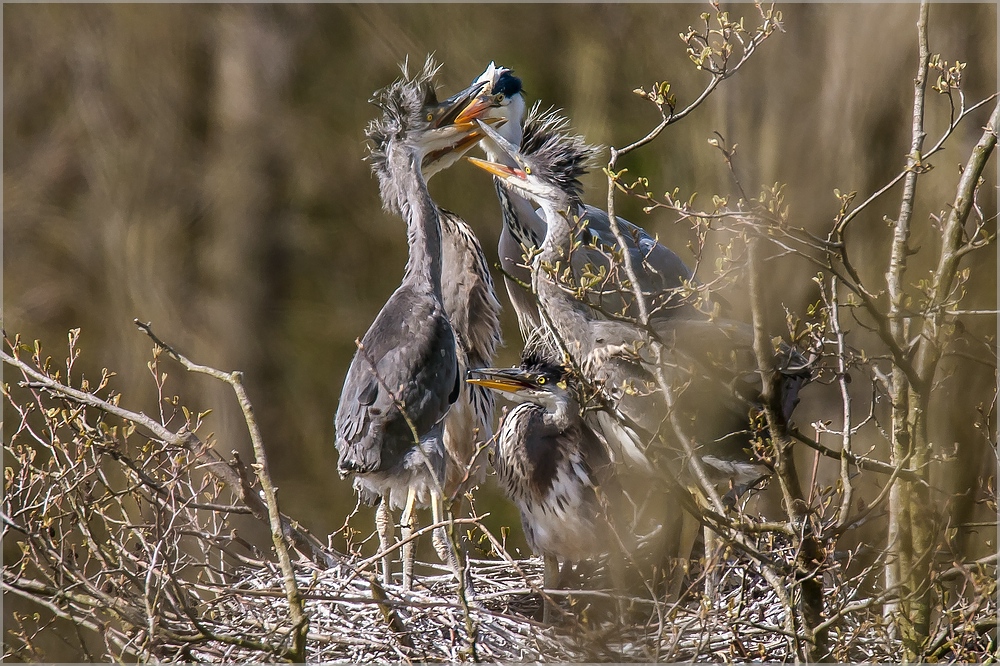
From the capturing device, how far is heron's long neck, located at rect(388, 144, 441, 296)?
3395mm

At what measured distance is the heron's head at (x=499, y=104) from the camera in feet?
12.6

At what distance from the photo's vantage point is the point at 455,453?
366 cm

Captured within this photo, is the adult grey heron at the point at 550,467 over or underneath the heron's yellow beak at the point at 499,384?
underneath

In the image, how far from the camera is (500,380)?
324 centimetres

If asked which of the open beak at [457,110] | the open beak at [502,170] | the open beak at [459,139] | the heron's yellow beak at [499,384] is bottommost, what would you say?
the heron's yellow beak at [499,384]

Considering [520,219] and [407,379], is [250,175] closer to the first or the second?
[520,219]

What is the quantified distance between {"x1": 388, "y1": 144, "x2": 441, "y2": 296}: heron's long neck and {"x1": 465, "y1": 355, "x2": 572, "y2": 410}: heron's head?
344mm

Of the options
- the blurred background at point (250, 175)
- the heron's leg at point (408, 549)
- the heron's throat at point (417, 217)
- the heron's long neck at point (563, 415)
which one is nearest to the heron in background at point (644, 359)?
the heron's long neck at point (563, 415)

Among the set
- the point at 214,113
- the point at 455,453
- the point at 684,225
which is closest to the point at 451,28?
the point at 214,113

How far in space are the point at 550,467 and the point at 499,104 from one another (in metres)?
1.50

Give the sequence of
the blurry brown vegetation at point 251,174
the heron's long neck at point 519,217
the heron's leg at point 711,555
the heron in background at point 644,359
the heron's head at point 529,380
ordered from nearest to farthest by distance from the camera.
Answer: the heron in background at point 644,359 < the heron's leg at point 711,555 < the heron's head at point 529,380 < the heron's long neck at point 519,217 < the blurry brown vegetation at point 251,174

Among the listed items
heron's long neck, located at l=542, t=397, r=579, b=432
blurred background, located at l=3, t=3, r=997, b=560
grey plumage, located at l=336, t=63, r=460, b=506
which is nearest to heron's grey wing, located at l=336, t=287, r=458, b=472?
grey plumage, located at l=336, t=63, r=460, b=506

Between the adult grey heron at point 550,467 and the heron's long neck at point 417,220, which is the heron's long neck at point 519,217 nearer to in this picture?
the heron's long neck at point 417,220

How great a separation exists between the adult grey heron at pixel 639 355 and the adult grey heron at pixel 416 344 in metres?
0.24
